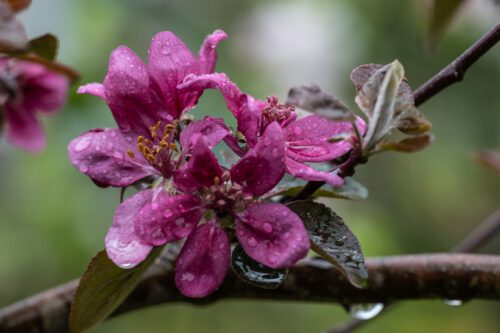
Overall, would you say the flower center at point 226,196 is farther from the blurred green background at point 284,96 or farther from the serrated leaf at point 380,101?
the blurred green background at point 284,96

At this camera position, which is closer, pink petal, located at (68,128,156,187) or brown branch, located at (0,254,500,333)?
pink petal, located at (68,128,156,187)

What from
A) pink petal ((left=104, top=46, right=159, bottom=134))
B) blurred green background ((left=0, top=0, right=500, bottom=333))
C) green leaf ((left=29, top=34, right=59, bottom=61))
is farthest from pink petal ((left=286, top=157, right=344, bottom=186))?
blurred green background ((left=0, top=0, right=500, bottom=333))

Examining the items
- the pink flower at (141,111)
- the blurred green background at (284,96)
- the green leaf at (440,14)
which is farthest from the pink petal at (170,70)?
the blurred green background at (284,96)

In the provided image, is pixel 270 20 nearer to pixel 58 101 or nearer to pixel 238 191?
pixel 58 101

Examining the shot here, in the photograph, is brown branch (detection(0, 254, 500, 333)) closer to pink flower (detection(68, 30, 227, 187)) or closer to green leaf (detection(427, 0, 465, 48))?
pink flower (detection(68, 30, 227, 187))

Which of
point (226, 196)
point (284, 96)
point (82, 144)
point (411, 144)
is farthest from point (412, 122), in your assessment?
point (284, 96)

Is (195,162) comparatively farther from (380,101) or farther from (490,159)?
(490,159)

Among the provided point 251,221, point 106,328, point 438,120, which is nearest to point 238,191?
point 251,221
